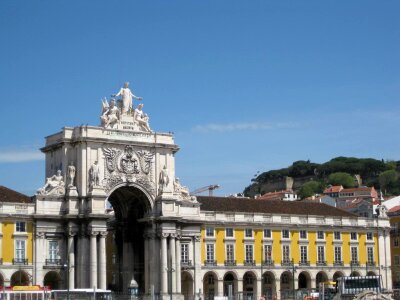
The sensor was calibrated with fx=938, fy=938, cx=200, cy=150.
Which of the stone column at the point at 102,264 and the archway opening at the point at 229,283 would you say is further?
the archway opening at the point at 229,283

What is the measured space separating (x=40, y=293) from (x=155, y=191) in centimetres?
2004

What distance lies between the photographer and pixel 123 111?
87.2 meters

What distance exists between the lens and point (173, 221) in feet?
284

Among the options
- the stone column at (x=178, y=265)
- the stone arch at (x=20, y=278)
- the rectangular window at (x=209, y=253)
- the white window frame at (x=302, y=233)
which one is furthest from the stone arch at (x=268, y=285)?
the stone arch at (x=20, y=278)

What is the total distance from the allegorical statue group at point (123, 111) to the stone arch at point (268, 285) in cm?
1980

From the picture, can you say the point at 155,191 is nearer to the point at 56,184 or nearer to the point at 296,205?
the point at 56,184

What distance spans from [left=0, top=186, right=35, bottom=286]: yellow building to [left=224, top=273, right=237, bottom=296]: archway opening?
21.8m

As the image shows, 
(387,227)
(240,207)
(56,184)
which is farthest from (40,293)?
(387,227)

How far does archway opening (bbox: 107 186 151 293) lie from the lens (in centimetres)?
8900

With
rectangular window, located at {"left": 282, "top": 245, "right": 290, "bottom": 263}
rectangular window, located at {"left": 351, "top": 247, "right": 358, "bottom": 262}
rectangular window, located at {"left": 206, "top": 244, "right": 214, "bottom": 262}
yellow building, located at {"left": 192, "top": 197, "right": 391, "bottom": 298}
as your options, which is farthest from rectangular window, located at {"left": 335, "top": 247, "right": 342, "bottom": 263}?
rectangular window, located at {"left": 206, "top": 244, "right": 214, "bottom": 262}

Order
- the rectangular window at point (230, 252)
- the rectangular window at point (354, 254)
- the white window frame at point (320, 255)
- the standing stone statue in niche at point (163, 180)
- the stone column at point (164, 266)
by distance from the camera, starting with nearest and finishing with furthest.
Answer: the stone column at point (164, 266)
the standing stone statue in niche at point (163, 180)
the rectangular window at point (230, 252)
the white window frame at point (320, 255)
the rectangular window at point (354, 254)

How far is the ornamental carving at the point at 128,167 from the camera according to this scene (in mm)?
84500

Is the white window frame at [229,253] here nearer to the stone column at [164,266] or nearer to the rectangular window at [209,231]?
the rectangular window at [209,231]

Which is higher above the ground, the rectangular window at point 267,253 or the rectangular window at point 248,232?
the rectangular window at point 248,232
